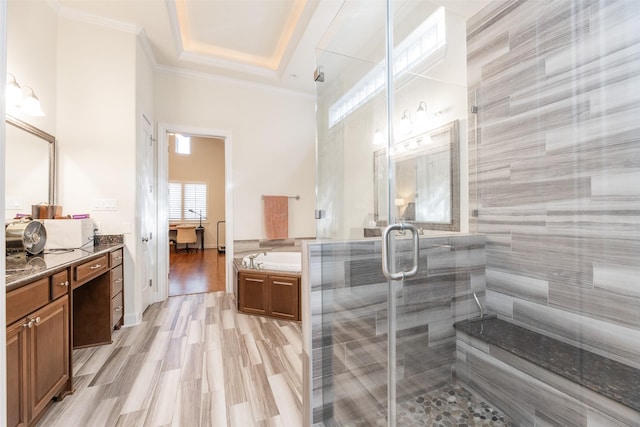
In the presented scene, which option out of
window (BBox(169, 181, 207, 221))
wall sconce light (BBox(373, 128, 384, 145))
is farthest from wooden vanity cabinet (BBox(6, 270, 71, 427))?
window (BBox(169, 181, 207, 221))

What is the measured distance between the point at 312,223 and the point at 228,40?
2763mm

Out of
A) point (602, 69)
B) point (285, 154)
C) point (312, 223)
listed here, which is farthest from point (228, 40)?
point (602, 69)

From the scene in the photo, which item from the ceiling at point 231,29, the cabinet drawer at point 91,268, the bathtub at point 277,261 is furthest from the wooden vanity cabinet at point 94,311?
the ceiling at point 231,29

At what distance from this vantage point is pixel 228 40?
3383 millimetres

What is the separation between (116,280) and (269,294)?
1447 millimetres

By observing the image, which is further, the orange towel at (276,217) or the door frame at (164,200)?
the orange towel at (276,217)

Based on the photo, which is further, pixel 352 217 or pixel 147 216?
pixel 147 216

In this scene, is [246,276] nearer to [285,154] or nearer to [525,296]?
[285,154]

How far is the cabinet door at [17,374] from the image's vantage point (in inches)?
46.7

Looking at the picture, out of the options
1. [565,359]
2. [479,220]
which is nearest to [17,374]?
[565,359]

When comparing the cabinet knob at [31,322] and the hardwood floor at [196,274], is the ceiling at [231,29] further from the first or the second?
the hardwood floor at [196,274]

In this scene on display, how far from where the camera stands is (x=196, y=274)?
16.4 ft

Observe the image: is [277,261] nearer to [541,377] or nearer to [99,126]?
[99,126]

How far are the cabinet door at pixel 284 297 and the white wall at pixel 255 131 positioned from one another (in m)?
1.35
